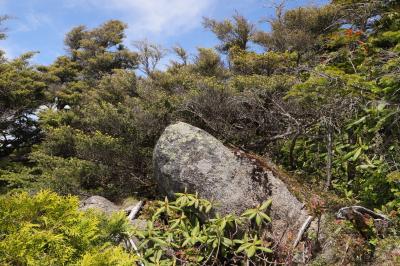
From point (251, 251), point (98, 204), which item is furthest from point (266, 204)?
point (98, 204)

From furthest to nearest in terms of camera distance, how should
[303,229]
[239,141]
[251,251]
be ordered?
[239,141] → [303,229] → [251,251]

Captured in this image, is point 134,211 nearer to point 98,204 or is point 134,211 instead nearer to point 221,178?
point 98,204

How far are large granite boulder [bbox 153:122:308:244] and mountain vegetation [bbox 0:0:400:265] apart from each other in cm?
29

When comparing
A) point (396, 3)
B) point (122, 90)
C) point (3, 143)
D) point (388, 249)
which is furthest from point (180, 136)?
point (3, 143)

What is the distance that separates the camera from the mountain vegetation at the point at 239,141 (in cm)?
345

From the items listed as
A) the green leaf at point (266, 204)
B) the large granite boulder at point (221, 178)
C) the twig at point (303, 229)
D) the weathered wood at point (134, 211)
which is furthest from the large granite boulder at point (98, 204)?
the twig at point (303, 229)

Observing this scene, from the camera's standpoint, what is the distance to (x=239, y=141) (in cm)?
817

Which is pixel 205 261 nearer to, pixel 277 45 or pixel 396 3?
pixel 396 3

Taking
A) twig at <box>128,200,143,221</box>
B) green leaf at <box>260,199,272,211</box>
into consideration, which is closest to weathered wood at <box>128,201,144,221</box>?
twig at <box>128,200,143,221</box>

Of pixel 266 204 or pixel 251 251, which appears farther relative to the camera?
pixel 266 204

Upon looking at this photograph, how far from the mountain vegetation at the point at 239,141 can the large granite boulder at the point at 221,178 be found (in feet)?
0.96

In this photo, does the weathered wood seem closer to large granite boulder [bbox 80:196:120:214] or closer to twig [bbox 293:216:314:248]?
large granite boulder [bbox 80:196:120:214]

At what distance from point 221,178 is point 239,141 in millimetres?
2521

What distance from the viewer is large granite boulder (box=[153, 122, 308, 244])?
5.51 metres
